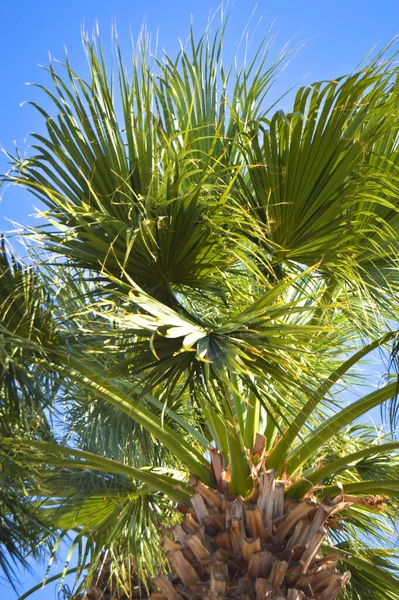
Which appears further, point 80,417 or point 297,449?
A: point 80,417

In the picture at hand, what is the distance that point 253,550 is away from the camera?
3396mm

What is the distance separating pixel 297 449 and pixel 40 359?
4.56ft

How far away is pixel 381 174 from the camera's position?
3340 millimetres

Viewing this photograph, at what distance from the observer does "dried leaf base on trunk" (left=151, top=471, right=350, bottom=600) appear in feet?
11.0

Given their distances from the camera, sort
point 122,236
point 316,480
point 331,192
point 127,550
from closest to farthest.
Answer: point 122,236 < point 331,192 < point 316,480 < point 127,550

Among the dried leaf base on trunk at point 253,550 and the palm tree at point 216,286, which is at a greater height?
the palm tree at point 216,286

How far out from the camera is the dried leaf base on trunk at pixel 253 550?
3.36 metres

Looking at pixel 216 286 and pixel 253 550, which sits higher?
pixel 216 286

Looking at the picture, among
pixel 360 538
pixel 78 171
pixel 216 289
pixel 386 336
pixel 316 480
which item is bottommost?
pixel 360 538

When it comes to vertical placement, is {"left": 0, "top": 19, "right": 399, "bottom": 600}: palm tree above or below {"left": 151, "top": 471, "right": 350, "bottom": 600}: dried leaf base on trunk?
above

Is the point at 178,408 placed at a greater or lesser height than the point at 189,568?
greater

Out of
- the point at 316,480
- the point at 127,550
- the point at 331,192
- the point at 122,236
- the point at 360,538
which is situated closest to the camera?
the point at 122,236

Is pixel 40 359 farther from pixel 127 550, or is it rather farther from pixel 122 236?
pixel 127 550

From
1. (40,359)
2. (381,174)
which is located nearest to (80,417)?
(40,359)
